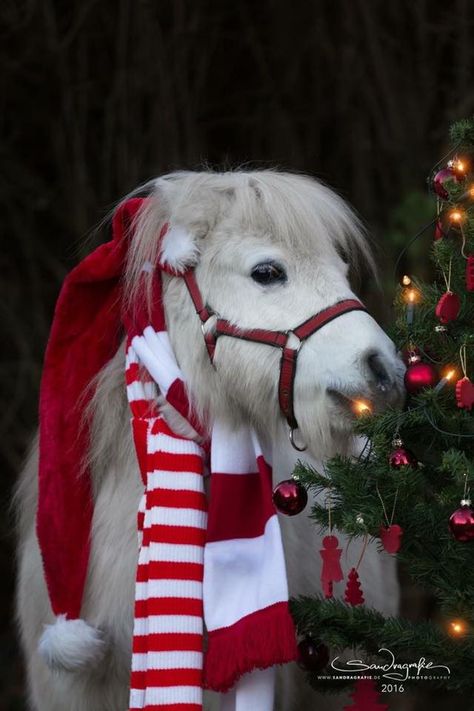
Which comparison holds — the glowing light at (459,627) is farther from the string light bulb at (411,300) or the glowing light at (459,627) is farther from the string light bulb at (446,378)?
the string light bulb at (411,300)

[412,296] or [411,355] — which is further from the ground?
[412,296]

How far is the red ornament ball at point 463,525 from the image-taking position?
5.86 feet

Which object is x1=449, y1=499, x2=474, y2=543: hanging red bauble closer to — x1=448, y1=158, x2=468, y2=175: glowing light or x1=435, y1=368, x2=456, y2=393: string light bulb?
x1=435, y1=368, x2=456, y2=393: string light bulb

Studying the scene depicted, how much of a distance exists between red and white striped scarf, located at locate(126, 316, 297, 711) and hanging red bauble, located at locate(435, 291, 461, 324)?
550mm

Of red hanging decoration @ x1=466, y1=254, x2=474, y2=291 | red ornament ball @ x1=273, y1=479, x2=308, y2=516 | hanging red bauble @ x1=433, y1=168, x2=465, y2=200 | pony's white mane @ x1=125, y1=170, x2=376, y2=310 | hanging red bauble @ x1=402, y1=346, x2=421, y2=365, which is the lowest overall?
red ornament ball @ x1=273, y1=479, x2=308, y2=516

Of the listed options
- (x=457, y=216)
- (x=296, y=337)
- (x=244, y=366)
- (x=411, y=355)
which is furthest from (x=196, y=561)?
(x=457, y=216)

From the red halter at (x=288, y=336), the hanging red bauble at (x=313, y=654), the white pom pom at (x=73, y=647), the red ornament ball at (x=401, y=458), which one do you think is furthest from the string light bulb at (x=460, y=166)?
the white pom pom at (x=73, y=647)

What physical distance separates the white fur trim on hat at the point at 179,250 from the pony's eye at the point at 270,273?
183 mm

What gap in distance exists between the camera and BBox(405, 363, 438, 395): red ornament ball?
6.48 feet

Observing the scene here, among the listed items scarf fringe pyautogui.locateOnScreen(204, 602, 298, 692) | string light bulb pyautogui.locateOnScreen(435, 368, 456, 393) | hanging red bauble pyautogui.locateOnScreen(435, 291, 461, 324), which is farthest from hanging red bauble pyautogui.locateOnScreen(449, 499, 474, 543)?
scarf fringe pyautogui.locateOnScreen(204, 602, 298, 692)

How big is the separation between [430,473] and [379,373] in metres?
0.26

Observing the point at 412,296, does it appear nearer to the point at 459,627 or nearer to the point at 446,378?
the point at 446,378

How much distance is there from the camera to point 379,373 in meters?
2.01

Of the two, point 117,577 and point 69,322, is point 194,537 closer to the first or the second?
point 117,577
